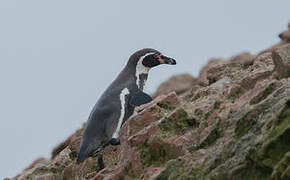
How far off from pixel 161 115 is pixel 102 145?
7.02ft

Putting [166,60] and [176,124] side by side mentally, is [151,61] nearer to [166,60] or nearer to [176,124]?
[166,60]

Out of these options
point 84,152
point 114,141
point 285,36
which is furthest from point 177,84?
point 84,152

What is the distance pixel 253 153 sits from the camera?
29.1 feet

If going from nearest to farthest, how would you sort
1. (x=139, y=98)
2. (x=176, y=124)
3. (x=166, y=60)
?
(x=176, y=124) < (x=139, y=98) < (x=166, y=60)

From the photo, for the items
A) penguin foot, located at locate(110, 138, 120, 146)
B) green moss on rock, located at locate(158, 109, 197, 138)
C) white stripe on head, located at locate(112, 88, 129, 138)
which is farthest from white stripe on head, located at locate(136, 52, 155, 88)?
green moss on rock, located at locate(158, 109, 197, 138)

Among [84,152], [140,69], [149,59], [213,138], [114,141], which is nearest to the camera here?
[213,138]

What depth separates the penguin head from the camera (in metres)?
18.1

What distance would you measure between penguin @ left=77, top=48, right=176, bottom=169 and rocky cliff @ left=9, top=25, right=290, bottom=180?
1.11ft

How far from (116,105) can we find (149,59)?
110 inches

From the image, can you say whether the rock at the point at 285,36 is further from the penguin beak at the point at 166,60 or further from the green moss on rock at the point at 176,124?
the green moss on rock at the point at 176,124

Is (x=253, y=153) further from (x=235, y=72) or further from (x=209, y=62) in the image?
(x=209, y=62)

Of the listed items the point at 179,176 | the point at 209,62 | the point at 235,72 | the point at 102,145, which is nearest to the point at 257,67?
the point at 235,72

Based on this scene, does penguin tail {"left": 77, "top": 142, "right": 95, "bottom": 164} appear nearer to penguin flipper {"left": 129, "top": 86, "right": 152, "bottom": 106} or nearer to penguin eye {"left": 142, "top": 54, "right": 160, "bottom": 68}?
penguin flipper {"left": 129, "top": 86, "right": 152, "bottom": 106}

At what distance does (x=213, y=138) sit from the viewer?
10.9 m
